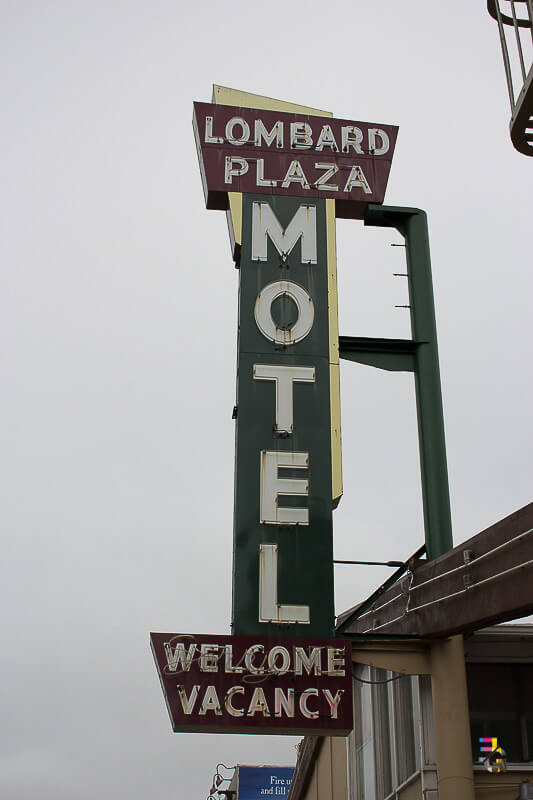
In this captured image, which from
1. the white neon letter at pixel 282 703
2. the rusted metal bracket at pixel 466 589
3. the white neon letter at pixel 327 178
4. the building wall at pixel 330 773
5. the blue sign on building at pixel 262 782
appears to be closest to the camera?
the rusted metal bracket at pixel 466 589

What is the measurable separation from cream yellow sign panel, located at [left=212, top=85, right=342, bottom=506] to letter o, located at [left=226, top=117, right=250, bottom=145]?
1.71ft

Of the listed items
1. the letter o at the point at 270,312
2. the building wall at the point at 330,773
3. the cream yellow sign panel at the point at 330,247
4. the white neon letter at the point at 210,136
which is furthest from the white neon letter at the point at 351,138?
the building wall at the point at 330,773

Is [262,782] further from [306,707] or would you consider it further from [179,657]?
[179,657]

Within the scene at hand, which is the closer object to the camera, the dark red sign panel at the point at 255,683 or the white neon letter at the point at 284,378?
the dark red sign panel at the point at 255,683

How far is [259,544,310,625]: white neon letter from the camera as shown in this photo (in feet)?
50.1

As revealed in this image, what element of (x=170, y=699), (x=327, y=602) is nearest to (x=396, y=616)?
(x=327, y=602)

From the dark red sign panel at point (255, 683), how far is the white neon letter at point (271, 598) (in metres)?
0.86

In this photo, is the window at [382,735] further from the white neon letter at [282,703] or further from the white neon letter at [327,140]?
the white neon letter at [327,140]

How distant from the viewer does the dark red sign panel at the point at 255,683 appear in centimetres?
1386

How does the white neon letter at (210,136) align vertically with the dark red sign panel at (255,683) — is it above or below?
above

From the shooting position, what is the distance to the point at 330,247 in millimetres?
18812

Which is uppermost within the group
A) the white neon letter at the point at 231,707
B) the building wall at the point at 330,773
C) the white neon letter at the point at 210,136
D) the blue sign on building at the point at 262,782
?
the white neon letter at the point at 210,136

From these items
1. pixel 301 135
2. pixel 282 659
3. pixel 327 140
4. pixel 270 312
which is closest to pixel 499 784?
pixel 282 659

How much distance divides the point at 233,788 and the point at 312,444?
43.1m
